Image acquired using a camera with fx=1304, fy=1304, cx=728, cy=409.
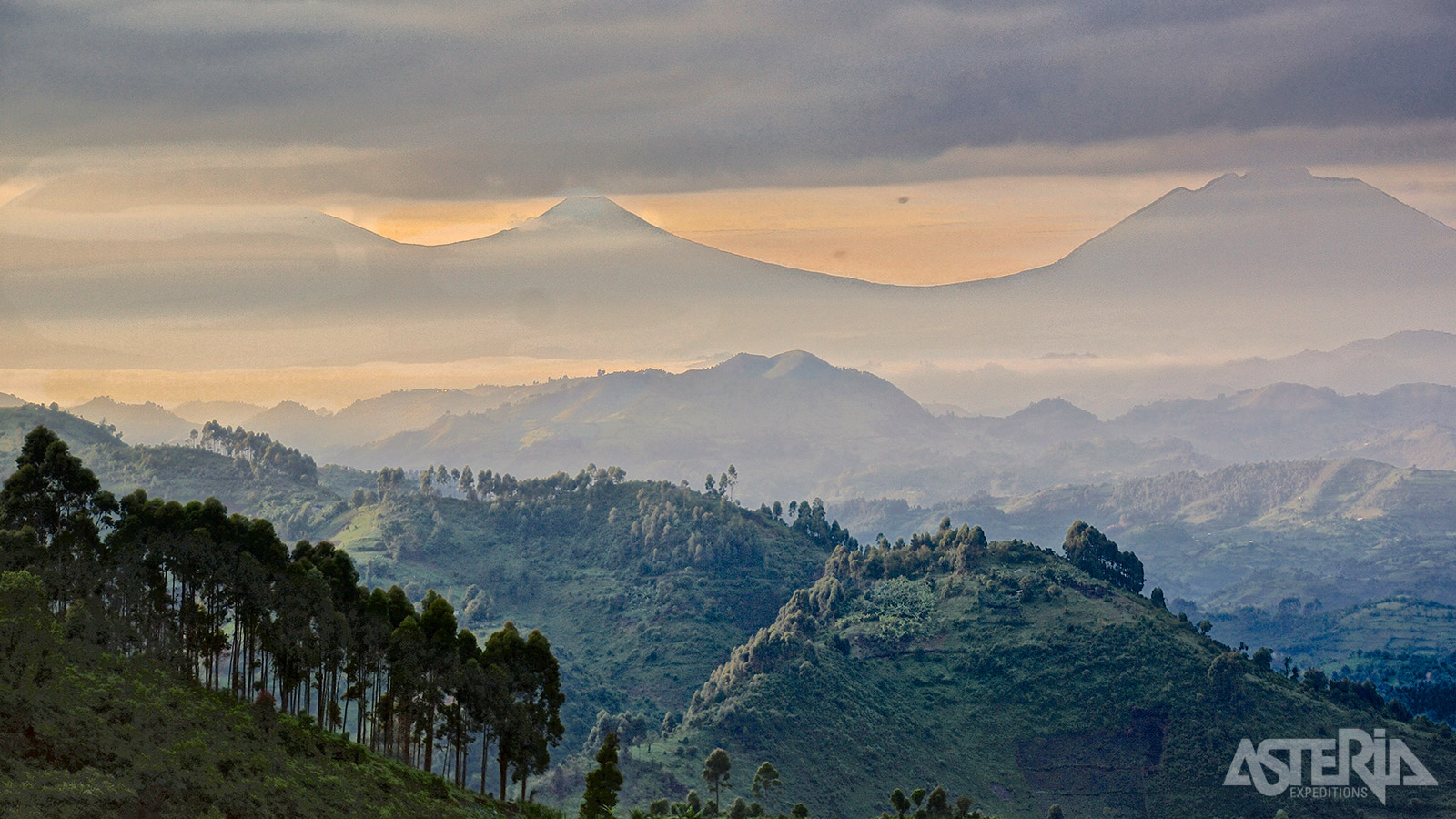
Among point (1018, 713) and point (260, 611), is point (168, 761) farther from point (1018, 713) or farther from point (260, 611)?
point (1018, 713)

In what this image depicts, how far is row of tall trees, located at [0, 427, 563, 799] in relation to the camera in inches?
2416

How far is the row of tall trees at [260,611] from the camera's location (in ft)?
201

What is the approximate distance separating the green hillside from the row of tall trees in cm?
5186

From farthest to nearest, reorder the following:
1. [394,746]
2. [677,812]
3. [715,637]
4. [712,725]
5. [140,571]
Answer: [715,637]
[712,725]
[677,812]
[394,746]
[140,571]

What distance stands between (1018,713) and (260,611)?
9597 centimetres

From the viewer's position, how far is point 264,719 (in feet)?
173

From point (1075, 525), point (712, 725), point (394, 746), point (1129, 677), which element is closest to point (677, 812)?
point (394, 746)

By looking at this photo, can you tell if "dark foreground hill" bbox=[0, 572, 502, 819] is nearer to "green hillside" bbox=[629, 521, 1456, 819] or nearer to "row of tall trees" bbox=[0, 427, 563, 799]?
"row of tall trees" bbox=[0, 427, 563, 799]

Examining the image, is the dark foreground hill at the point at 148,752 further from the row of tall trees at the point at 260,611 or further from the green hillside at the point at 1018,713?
the green hillside at the point at 1018,713

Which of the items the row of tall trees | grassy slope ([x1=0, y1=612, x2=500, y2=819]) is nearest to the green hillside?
the row of tall trees

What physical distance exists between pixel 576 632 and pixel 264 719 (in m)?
142

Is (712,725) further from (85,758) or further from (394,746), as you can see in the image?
(85,758)

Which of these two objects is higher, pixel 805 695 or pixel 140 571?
pixel 140 571

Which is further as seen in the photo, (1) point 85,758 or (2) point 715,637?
(2) point 715,637
